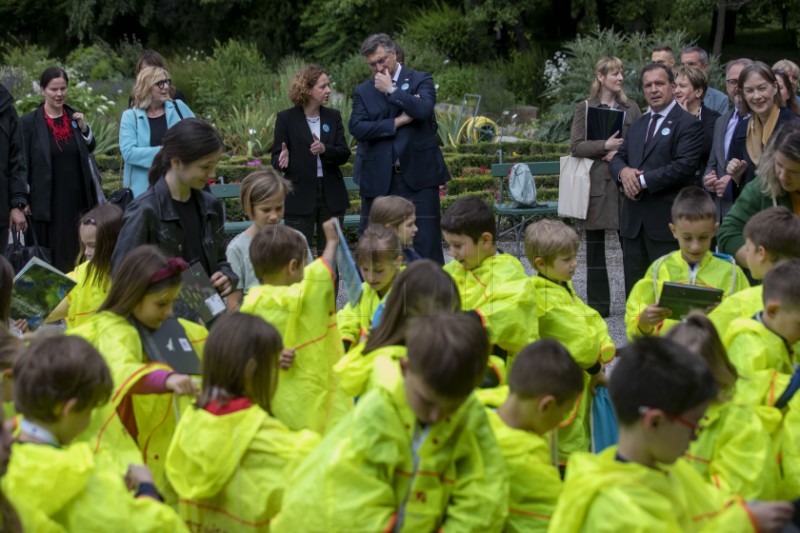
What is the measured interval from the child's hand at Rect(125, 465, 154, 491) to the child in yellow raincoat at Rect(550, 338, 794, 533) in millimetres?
1528

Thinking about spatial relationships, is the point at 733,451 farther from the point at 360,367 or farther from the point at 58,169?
the point at 58,169

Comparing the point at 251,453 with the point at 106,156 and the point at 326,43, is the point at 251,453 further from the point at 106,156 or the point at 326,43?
the point at 326,43

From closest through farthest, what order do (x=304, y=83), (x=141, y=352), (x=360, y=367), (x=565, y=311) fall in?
(x=360, y=367) → (x=141, y=352) → (x=565, y=311) → (x=304, y=83)

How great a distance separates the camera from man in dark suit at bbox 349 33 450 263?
9047 mm

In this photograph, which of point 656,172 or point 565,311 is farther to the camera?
point 656,172

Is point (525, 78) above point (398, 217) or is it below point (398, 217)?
below

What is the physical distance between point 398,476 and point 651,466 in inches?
31.5

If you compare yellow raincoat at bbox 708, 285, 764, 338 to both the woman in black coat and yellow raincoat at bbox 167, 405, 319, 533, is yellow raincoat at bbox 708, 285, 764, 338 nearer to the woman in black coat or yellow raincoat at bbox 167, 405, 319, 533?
yellow raincoat at bbox 167, 405, 319, 533

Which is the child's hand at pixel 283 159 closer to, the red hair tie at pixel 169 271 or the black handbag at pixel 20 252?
the black handbag at pixel 20 252

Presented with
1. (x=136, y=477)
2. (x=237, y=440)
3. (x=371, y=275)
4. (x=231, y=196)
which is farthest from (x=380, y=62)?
(x=136, y=477)

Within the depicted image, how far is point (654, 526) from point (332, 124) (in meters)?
6.83

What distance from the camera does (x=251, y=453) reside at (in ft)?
13.1

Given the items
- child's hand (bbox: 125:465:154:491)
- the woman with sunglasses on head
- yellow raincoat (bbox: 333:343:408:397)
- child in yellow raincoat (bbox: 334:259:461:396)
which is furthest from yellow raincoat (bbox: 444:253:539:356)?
the woman with sunglasses on head

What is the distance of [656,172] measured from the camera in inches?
325
